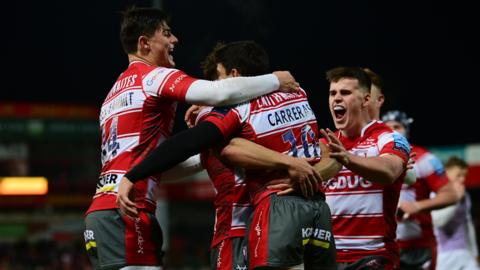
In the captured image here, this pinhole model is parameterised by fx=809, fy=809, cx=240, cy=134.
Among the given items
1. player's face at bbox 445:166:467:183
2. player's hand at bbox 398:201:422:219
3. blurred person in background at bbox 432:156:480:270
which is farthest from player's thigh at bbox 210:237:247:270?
player's face at bbox 445:166:467:183

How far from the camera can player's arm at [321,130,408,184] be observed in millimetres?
4062

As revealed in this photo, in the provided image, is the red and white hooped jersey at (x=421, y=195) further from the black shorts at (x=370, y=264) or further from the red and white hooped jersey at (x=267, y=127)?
the red and white hooped jersey at (x=267, y=127)

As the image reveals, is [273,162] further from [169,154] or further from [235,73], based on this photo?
[235,73]

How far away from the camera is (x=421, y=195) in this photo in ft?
23.0

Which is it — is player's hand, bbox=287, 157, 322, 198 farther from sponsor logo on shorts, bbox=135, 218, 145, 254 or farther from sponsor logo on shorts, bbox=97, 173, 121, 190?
sponsor logo on shorts, bbox=97, 173, 121, 190

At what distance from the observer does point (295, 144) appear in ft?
13.6

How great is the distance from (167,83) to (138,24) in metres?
0.58

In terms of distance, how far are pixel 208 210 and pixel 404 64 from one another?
30.8 ft

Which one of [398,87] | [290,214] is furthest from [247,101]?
[398,87]

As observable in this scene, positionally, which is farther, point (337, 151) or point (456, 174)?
point (456, 174)

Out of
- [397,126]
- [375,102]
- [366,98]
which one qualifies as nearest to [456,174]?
[397,126]

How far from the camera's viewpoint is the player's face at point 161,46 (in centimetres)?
462

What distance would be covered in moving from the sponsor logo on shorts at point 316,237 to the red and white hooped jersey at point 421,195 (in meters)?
2.97

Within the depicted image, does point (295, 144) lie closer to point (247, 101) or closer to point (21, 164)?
point (247, 101)
